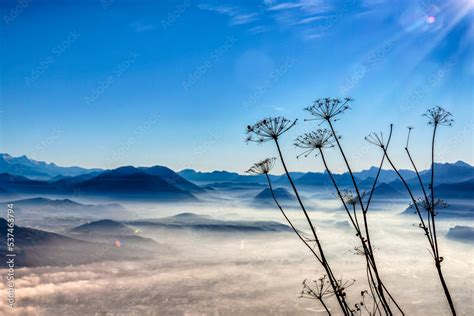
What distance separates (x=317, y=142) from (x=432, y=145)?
5.97 feet

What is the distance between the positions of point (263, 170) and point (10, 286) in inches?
1992

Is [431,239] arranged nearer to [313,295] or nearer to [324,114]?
[313,295]

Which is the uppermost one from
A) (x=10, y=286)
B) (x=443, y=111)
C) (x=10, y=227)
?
(x=443, y=111)

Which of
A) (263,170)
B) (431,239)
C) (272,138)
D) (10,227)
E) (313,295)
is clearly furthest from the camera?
(10,227)

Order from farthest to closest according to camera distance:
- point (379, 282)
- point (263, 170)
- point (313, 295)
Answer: point (263, 170) → point (313, 295) → point (379, 282)

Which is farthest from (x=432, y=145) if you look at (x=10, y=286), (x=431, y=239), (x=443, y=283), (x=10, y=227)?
(x=10, y=286)

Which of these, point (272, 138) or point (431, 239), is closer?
point (431, 239)

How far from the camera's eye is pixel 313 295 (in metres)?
5.94

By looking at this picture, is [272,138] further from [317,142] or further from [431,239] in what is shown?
[431,239]

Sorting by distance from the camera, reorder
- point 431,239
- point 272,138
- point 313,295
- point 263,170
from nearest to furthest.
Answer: point 431,239 → point 313,295 → point 272,138 → point 263,170

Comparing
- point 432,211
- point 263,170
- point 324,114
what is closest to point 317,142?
point 324,114

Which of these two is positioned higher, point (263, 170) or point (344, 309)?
point (263, 170)

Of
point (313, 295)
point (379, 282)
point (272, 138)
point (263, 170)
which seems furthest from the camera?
point (263, 170)

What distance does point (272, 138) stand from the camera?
6645mm
